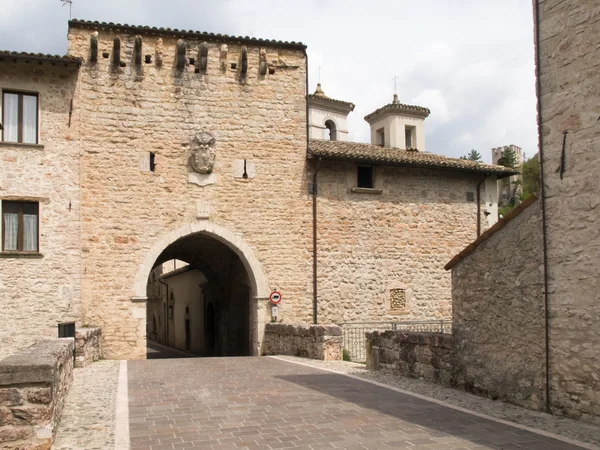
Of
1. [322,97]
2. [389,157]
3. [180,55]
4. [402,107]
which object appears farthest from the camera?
[322,97]

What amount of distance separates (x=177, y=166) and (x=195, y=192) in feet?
2.80

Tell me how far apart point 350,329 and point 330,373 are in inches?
246

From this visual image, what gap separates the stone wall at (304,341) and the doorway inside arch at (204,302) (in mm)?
1792

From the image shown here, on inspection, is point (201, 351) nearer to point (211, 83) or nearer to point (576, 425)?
point (211, 83)

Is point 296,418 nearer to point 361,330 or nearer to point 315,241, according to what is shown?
point 315,241

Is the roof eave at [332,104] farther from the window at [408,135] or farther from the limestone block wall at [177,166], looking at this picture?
the limestone block wall at [177,166]

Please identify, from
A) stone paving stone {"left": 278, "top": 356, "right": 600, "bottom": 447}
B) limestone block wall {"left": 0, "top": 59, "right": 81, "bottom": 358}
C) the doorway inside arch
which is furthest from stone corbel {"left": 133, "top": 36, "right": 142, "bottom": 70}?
stone paving stone {"left": 278, "top": 356, "right": 600, "bottom": 447}

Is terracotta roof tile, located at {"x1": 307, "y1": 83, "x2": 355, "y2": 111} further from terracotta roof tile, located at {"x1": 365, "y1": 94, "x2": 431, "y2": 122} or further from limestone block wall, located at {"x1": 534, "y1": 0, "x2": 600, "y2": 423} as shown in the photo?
limestone block wall, located at {"x1": 534, "y1": 0, "x2": 600, "y2": 423}

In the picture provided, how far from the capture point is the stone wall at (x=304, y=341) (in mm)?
13617

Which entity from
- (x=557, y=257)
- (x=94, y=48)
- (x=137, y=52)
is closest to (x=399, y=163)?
(x=137, y=52)

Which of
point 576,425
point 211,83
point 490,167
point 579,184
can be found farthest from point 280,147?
point 576,425

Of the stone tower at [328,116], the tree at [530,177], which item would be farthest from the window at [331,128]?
the tree at [530,177]

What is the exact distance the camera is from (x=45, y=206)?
15.2m

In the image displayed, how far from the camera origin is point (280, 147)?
1752cm
